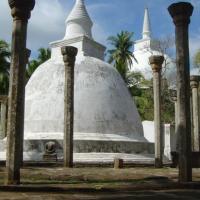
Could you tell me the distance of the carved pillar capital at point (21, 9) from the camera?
9406 millimetres

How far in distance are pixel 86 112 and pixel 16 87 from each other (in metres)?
12.0

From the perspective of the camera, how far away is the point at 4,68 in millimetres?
32688

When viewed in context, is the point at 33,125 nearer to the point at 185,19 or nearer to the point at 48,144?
the point at 48,144

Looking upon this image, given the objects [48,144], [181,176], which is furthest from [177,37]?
[48,144]

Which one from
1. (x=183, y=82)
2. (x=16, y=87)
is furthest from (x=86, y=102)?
(x=16, y=87)

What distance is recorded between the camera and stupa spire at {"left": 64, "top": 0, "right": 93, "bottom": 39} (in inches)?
992

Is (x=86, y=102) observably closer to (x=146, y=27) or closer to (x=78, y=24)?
(x=78, y=24)

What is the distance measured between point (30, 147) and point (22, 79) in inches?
410

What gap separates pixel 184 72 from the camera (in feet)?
32.6

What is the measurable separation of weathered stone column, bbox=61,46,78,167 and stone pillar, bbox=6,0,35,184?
5665mm

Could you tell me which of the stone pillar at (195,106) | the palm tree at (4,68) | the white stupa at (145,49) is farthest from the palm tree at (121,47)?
the stone pillar at (195,106)

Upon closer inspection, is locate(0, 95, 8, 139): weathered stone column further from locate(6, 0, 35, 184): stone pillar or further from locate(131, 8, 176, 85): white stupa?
locate(131, 8, 176, 85): white stupa

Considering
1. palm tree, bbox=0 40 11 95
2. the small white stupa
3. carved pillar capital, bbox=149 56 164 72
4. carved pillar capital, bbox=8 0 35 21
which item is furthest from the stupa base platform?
palm tree, bbox=0 40 11 95

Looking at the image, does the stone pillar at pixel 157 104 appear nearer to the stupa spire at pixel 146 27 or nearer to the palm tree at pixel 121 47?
the palm tree at pixel 121 47
